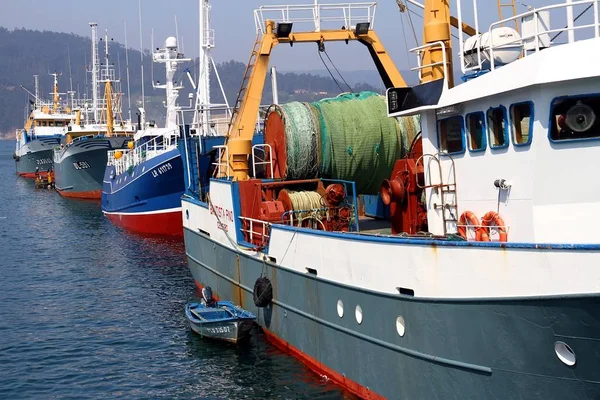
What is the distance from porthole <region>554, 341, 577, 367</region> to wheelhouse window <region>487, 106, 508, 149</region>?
2.67 metres

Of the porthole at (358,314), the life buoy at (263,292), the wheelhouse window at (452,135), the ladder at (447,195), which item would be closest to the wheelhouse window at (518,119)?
the wheelhouse window at (452,135)

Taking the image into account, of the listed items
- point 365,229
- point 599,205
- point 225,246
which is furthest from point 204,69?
point 599,205

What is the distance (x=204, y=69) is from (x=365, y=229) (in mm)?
16043

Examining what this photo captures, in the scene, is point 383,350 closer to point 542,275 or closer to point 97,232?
point 542,275

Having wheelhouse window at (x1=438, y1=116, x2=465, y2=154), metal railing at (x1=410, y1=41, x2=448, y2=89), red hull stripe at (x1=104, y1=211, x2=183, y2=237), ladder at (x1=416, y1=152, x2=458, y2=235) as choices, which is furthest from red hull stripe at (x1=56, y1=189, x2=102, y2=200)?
wheelhouse window at (x1=438, y1=116, x2=465, y2=154)

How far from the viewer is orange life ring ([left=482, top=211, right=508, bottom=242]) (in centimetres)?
974

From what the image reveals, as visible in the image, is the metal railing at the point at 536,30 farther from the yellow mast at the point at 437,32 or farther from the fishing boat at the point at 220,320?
the fishing boat at the point at 220,320

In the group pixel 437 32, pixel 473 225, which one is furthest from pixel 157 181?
pixel 473 225

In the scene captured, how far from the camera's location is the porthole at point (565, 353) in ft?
27.5

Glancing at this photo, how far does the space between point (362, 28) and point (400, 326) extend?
29.6 feet

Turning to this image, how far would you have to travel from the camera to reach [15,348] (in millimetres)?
16219

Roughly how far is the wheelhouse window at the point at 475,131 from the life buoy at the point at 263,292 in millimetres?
5758

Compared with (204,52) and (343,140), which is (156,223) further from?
(343,140)

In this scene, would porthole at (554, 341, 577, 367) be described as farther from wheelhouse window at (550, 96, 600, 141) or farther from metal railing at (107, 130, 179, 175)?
metal railing at (107, 130, 179, 175)
